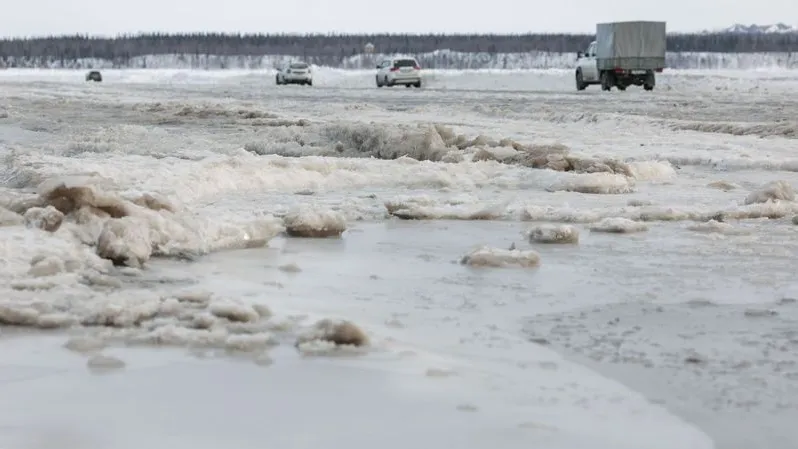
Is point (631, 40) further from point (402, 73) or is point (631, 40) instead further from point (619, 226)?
point (619, 226)

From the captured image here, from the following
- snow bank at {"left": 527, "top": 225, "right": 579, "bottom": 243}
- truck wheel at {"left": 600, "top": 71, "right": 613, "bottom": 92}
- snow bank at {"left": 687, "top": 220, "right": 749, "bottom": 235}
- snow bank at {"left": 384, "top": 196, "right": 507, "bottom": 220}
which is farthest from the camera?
truck wheel at {"left": 600, "top": 71, "right": 613, "bottom": 92}

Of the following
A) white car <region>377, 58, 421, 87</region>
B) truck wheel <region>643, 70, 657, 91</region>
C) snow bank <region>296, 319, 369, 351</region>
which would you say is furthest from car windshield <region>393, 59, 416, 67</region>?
snow bank <region>296, 319, 369, 351</region>

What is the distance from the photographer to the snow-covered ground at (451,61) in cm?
9669

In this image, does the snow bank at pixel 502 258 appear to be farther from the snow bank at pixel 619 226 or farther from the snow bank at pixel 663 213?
the snow bank at pixel 663 213

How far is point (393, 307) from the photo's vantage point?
14.9ft

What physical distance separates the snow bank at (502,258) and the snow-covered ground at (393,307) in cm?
1

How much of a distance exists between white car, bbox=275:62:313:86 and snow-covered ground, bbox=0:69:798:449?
4334 centimetres

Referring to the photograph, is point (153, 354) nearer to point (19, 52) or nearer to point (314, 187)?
point (314, 187)

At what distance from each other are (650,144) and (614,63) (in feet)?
78.1

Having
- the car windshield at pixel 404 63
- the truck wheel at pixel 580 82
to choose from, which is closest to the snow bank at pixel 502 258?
the truck wheel at pixel 580 82

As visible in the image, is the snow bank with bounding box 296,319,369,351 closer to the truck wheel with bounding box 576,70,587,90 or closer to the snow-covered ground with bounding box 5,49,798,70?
the truck wheel with bounding box 576,70,587,90

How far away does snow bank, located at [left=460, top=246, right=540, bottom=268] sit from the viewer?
543 centimetres

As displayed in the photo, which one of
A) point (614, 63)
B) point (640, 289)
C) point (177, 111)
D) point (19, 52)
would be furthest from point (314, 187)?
point (19, 52)

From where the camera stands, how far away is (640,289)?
493cm
